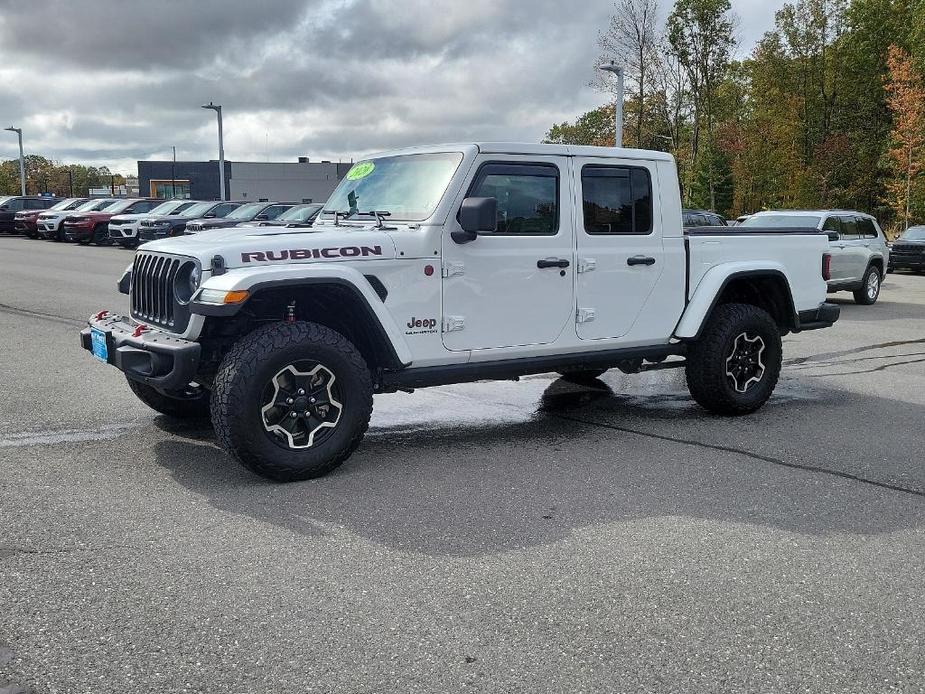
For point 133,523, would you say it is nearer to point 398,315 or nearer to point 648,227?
point 398,315

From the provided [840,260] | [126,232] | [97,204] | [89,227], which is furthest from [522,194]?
[97,204]

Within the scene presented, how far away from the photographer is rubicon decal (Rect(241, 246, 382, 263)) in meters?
5.32

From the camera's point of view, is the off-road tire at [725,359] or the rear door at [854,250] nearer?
the off-road tire at [725,359]

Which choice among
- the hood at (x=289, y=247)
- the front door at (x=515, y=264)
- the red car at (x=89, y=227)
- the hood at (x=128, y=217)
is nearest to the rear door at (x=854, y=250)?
the front door at (x=515, y=264)

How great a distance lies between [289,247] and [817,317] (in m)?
→ 4.67

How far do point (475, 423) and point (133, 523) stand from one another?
2.98 metres

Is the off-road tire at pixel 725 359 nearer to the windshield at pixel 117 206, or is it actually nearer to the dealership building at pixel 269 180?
the windshield at pixel 117 206

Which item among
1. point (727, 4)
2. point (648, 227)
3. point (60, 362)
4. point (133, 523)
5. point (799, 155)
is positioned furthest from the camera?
point (799, 155)

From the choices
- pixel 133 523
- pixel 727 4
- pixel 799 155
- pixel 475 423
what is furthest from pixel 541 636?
pixel 799 155

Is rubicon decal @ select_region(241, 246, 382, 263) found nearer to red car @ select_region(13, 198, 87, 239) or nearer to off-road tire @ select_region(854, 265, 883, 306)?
off-road tire @ select_region(854, 265, 883, 306)

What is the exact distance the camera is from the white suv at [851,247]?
15906mm

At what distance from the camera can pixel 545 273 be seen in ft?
20.5

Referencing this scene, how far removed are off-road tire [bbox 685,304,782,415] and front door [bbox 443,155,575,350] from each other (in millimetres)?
1310

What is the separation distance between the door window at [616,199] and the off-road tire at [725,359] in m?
0.98
